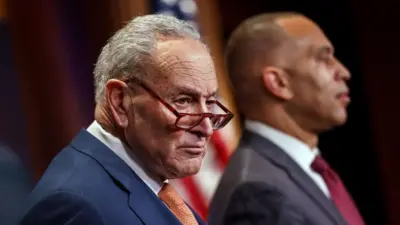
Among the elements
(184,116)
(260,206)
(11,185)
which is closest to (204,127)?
(184,116)

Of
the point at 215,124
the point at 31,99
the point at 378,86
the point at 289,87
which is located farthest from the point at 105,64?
the point at 378,86

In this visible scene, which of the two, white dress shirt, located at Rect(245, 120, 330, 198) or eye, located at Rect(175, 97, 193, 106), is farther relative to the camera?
white dress shirt, located at Rect(245, 120, 330, 198)

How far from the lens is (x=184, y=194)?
1998 millimetres

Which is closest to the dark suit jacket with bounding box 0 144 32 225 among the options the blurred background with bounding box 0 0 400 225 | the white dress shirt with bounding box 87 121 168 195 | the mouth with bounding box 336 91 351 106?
the blurred background with bounding box 0 0 400 225

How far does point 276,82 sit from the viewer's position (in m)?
1.59

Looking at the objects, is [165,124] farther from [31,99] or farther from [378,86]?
[378,86]

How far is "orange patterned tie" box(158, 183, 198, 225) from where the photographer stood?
1.05 m

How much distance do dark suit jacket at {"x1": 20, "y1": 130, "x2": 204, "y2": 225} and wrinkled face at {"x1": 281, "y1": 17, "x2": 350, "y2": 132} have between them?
0.65 metres

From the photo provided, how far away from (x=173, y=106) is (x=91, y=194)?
163 millimetres

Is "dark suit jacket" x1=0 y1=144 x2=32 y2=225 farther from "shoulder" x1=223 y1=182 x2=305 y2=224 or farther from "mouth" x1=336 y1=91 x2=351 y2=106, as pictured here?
"mouth" x1=336 y1=91 x2=351 y2=106

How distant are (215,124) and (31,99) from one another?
992 mm

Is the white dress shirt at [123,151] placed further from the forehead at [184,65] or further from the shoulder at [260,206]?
the shoulder at [260,206]

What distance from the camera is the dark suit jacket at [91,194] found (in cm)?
91

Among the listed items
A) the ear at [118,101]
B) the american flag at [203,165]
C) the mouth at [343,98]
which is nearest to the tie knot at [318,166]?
the mouth at [343,98]
